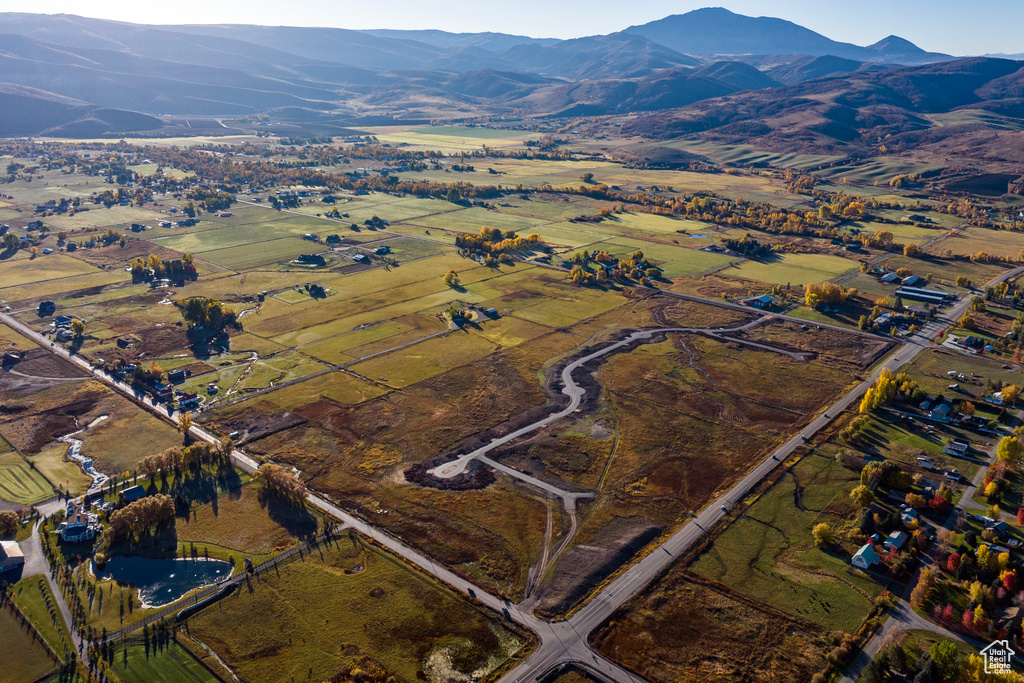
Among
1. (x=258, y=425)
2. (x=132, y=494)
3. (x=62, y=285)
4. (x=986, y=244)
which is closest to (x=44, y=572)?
(x=132, y=494)

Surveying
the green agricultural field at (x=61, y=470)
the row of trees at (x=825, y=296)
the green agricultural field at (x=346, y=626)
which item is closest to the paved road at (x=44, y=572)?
the green agricultural field at (x=61, y=470)

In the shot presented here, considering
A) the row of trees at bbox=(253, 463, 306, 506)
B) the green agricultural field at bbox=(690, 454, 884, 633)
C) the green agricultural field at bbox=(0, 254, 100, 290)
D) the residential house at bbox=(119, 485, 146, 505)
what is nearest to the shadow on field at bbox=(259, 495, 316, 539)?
the row of trees at bbox=(253, 463, 306, 506)

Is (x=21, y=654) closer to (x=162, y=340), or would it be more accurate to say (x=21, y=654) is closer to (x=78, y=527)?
(x=78, y=527)

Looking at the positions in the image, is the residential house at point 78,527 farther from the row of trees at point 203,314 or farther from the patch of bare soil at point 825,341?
the patch of bare soil at point 825,341

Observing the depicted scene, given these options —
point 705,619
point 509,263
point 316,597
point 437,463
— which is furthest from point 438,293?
point 705,619

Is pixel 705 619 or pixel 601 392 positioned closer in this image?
pixel 705 619

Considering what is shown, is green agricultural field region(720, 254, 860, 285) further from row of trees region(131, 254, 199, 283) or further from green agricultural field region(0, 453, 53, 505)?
green agricultural field region(0, 453, 53, 505)

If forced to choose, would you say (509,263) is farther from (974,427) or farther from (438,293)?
(974,427)
